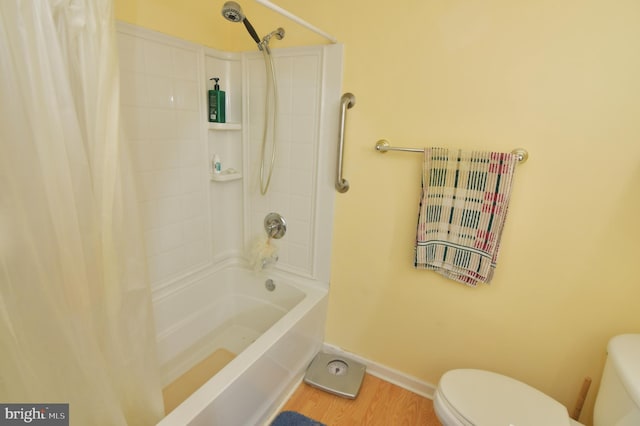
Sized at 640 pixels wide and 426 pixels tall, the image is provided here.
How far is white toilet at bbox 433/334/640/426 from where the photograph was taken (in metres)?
0.91

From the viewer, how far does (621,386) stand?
95cm

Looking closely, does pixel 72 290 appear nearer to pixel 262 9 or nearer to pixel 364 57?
pixel 364 57

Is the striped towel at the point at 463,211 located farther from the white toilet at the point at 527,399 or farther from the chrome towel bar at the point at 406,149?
the white toilet at the point at 527,399

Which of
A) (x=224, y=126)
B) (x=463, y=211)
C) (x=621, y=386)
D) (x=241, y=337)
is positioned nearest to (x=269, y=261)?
(x=241, y=337)

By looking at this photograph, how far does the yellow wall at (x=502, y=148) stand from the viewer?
3.44 ft

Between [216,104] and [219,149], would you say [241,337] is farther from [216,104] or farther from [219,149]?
[216,104]

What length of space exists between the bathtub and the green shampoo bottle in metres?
0.90

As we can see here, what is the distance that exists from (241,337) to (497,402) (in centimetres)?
133

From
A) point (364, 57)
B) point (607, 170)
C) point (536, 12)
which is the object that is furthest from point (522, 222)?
point (364, 57)

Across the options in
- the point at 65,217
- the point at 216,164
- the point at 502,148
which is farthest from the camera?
the point at 216,164

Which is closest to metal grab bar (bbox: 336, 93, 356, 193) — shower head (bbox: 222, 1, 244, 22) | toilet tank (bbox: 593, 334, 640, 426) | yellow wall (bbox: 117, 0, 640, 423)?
yellow wall (bbox: 117, 0, 640, 423)

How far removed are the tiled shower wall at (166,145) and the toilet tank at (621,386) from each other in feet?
6.01

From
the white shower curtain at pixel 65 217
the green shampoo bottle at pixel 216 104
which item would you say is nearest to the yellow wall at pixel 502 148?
the green shampoo bottle at pixel 216 104

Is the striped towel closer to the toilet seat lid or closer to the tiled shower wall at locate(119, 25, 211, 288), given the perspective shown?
the toilet seat lid
